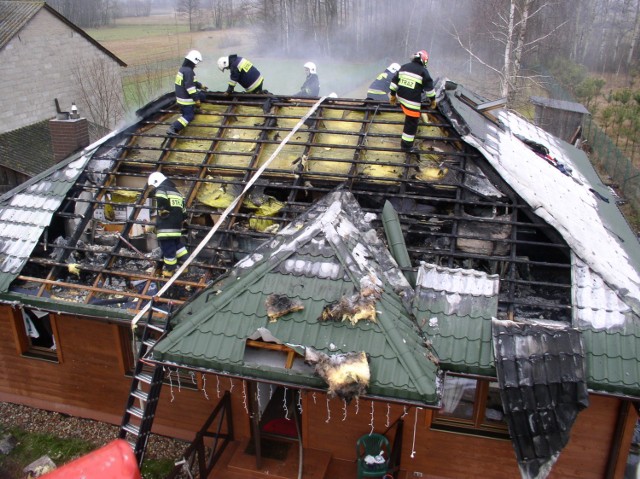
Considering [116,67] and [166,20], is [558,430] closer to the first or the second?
[116,67]

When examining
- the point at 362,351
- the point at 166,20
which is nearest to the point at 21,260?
the point at 362,351

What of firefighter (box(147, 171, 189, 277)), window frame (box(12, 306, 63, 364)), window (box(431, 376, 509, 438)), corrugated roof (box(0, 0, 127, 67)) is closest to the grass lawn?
window frame (box(12, 306, 63, 364))

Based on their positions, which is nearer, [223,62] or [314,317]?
[314,317]

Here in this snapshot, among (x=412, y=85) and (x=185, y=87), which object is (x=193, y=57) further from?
(x=412, y=85)

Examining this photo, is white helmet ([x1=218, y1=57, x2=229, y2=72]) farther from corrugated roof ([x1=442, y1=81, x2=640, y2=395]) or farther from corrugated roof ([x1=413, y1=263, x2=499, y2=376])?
corrugated roof ([x1=413, y1=263, x2=499, y2=376])

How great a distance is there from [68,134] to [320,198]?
506 cm

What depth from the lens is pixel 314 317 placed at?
19.2 ft

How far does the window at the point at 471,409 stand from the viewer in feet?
22.7

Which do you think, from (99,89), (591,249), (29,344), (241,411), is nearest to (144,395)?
(241,411)

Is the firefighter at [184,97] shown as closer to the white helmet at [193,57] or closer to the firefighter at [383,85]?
the white helmet at [193,57]

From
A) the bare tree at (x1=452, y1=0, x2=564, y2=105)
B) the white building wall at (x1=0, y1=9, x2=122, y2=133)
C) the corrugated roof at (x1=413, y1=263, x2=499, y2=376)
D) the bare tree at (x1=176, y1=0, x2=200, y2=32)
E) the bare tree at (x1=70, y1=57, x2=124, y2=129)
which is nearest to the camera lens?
the corrugated roof at (x1=413, y1=263, x2=499, y2=376)

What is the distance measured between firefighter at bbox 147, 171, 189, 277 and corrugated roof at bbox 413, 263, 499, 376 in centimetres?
326

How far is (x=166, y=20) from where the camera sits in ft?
151

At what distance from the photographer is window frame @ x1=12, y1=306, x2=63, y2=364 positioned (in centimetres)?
847
